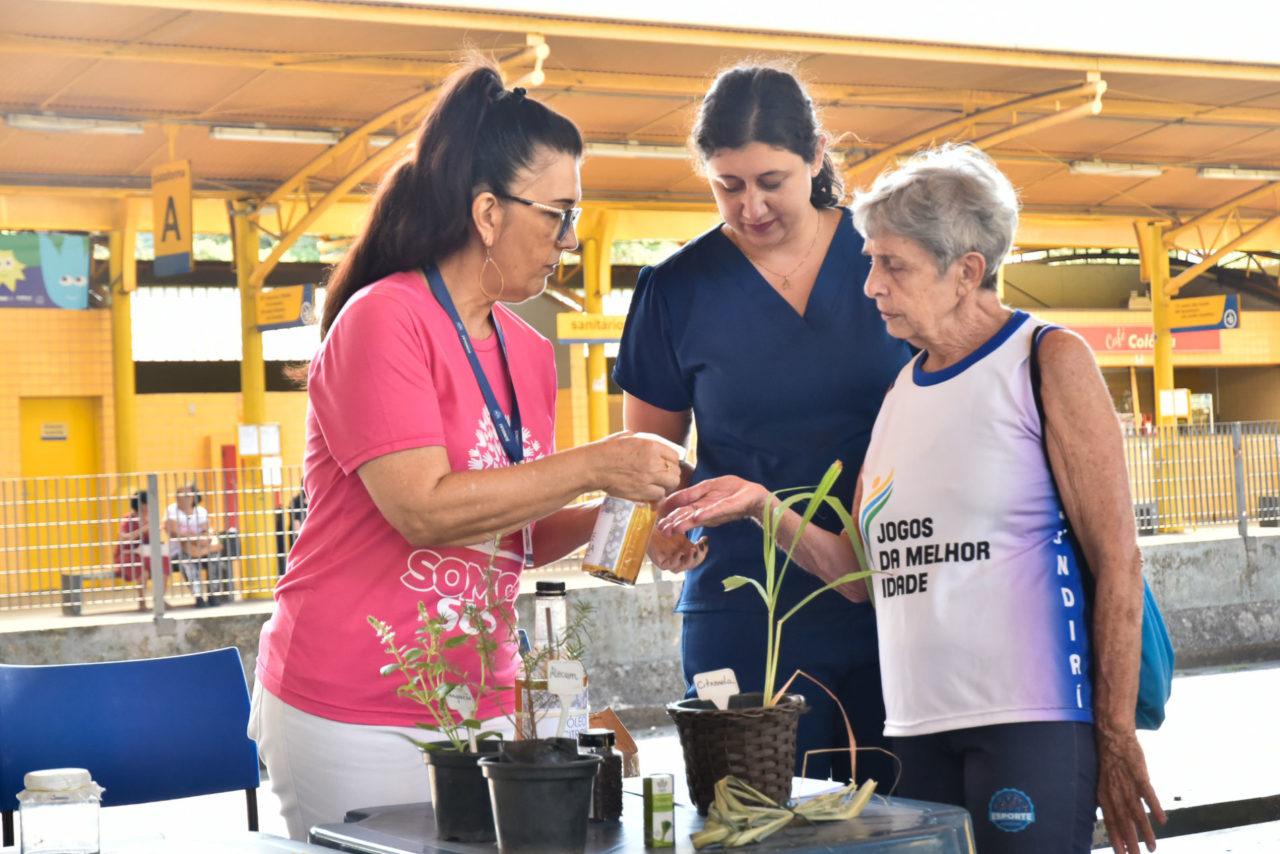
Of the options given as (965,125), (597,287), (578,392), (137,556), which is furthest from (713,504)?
(578,392)

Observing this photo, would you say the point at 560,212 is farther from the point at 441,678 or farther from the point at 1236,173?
the point at 1236,173

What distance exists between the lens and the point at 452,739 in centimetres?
195

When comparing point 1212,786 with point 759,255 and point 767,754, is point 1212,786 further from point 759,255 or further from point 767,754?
point 767,754

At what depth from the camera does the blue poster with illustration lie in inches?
598

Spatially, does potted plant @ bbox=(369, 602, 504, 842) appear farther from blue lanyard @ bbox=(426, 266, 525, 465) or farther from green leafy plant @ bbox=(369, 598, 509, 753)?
blue lanyard @ bbox=(426, 266, 525, 465)

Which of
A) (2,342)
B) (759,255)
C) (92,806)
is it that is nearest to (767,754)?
(92,806)

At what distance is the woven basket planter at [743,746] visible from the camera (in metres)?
1.89

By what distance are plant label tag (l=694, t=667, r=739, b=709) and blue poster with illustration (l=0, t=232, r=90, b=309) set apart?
14.6 meters

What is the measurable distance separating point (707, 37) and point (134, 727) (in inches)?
396

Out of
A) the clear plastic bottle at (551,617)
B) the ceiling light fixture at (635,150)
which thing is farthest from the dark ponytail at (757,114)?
the ceiling light fixture at (635,150)

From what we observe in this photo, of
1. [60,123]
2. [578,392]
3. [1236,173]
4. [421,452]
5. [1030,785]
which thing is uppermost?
[1236,173]

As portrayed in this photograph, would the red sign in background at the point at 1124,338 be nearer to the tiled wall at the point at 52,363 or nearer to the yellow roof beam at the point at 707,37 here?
the yellow roof beam at the point at 707,37

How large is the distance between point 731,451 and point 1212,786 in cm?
472

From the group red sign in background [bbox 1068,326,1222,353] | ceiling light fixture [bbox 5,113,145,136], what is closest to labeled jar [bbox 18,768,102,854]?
ceiling light fixture [bbox 5,113,145,136]
